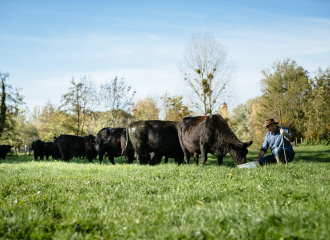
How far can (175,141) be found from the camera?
12.6 metres

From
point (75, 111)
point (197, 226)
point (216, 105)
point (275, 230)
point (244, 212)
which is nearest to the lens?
point (275, 230)

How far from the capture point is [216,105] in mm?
29594

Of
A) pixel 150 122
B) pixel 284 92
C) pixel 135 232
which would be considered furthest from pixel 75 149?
pixel 284 92

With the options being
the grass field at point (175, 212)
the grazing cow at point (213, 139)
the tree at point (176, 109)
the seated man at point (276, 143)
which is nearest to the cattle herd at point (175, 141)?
the grazing cow at point (213, 139)

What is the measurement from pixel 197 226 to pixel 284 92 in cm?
4804

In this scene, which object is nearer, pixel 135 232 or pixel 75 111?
pixel 135 232

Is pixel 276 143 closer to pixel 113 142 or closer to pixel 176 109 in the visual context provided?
pixel 113 142

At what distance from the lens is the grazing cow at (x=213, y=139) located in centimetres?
946

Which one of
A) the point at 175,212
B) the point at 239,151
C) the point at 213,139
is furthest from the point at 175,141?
the point at 175,212

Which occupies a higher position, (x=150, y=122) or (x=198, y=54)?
(x=198, y=54)

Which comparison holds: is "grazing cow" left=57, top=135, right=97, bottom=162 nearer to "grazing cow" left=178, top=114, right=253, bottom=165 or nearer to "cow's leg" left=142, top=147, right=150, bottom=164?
"cow's leg" left=142, top=147, right=150, bottom=164

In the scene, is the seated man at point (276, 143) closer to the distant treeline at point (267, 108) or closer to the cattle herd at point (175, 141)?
the cattle herd at point (175, 141)

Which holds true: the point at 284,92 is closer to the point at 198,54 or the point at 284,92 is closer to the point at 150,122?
the point at 198,54

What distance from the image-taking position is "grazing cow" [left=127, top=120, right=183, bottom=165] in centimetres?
1248
